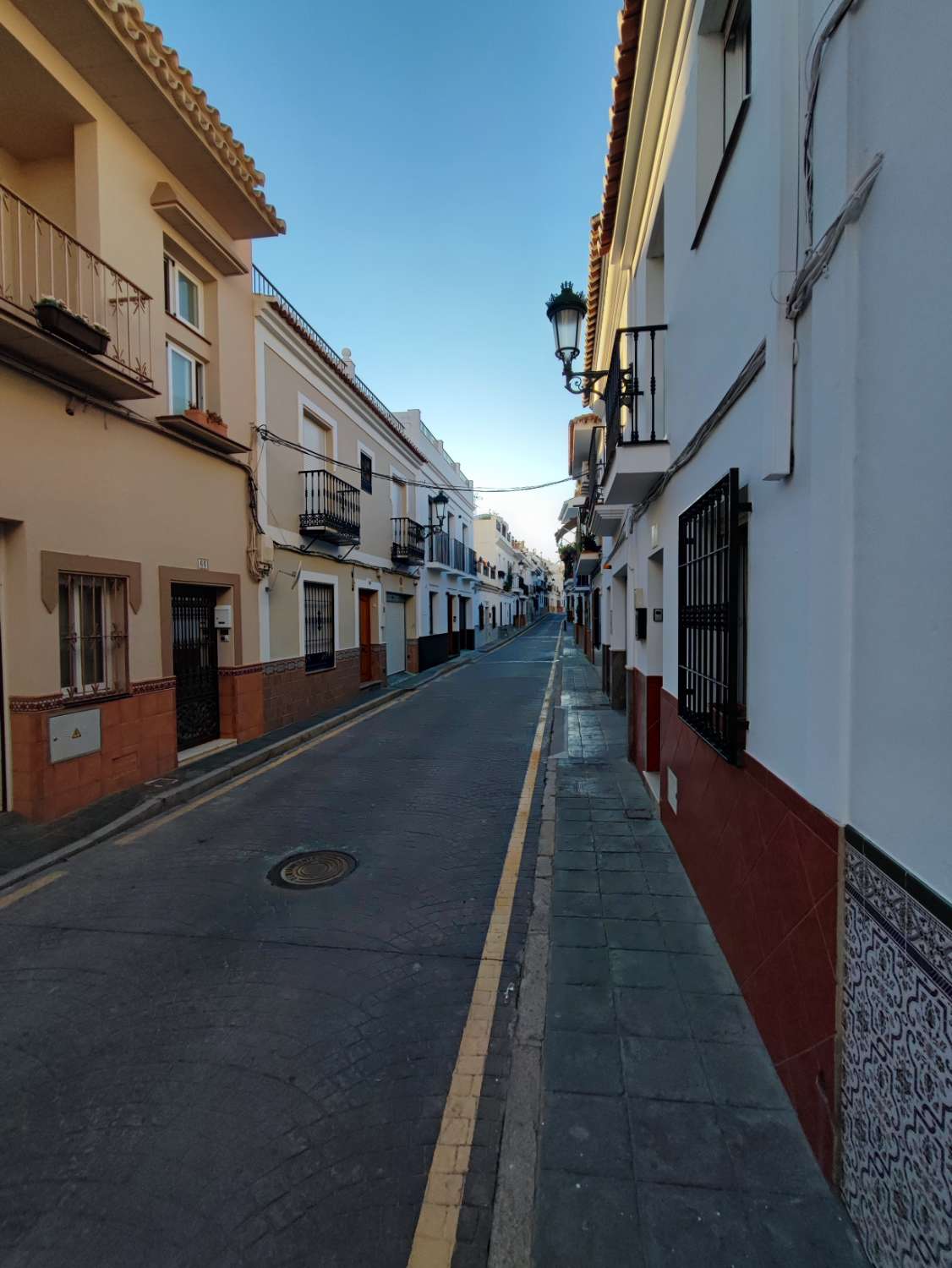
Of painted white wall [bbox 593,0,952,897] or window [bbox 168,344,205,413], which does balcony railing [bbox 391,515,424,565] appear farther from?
painted white wall [bbox 593,0,952,897]

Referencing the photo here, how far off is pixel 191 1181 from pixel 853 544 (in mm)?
3009

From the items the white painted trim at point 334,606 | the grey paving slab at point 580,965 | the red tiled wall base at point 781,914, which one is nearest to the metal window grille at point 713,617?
the red tiled wall base at point 781,914

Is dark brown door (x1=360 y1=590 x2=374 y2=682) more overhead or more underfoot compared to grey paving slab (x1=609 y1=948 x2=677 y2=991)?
more overhead

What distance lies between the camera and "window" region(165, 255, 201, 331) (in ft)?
26.0

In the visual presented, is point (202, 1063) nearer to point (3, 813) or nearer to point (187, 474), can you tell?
point (3, 813)

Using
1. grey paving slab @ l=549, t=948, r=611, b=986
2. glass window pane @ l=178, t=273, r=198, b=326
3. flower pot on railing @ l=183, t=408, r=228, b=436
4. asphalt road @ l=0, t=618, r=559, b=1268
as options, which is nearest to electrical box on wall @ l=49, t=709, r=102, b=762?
asphalt road @ l=0, t=618, r=559, b=1268

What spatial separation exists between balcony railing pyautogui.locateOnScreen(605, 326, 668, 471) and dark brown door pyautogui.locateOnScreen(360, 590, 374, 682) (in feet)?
30.1

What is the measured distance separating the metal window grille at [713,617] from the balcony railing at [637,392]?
74.0 inches

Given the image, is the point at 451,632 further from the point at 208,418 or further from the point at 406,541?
the point at 208,418

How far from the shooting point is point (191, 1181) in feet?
6.73

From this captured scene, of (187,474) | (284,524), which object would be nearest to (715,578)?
(187,474)

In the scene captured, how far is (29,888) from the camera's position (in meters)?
4.43

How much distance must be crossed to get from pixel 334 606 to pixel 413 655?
5.98m

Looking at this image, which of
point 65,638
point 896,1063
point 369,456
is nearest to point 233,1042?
point 896,1063
